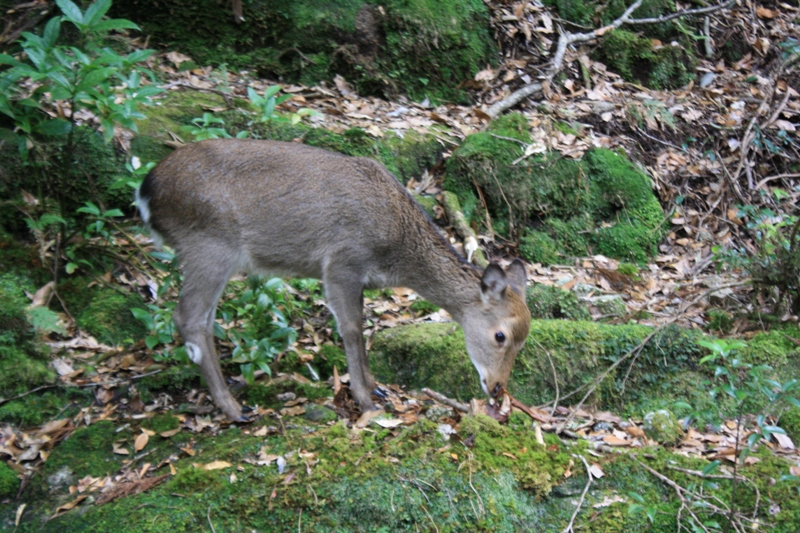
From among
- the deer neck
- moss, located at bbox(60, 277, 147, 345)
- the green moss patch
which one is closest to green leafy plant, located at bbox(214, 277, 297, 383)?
moss, located at bbox(60, 277, 147, 345)

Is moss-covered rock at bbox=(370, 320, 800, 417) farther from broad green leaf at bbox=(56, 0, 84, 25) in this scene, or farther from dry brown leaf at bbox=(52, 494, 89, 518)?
broad green leaf at bbox=(56, 0, 84, 25)

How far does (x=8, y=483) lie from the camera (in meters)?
4.83

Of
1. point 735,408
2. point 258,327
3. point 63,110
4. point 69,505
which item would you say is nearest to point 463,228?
point 258,327

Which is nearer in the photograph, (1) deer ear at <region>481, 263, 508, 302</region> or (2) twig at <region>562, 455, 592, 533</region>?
(2) twig at <region>562, 455, 592, 533</region>

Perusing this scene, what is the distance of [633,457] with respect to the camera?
4863 mm

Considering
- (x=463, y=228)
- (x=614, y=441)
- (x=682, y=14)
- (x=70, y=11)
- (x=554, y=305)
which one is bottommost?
(x=554, y=305)

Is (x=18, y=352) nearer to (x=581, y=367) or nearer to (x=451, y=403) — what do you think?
(x=451, y=403)

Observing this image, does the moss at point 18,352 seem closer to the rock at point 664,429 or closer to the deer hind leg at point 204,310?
the deer hind leg at point 204,310

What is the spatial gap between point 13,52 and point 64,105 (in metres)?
1.42

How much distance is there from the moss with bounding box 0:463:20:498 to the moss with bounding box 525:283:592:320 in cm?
450

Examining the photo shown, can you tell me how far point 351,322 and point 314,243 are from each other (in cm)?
69

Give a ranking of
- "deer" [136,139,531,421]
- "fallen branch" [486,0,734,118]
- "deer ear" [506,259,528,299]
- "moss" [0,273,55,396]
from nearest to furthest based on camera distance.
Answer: "moss" [0,273,55,396] < "deer" [136,139,531,421] < "deer ear" [506,259,528,299] < "fallen branch" [486,0,734,118]

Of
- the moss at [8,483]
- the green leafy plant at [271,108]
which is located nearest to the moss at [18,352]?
the moss at [8,483]

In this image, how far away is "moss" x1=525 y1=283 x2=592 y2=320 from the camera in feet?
24.2
